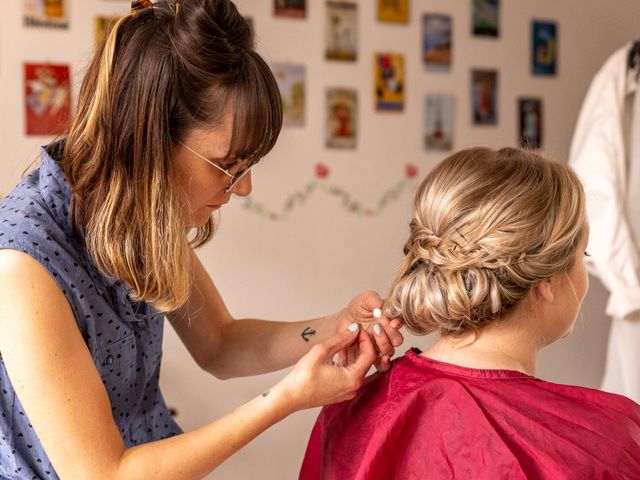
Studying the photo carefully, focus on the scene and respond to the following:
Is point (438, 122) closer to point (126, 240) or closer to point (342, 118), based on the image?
point (342, 118)

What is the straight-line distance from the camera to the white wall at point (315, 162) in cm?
242

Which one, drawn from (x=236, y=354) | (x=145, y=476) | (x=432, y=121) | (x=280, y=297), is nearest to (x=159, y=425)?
(x=236, y=354)

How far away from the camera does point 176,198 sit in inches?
46.4

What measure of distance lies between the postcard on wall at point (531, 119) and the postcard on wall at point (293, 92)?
0.91 metres

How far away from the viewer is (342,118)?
2.76m

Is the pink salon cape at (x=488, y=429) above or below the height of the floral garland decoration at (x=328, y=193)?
below

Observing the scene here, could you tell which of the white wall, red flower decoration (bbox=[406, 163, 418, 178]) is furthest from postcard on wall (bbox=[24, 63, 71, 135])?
red flower decoration (bbox=[406, 163, 418, 178])

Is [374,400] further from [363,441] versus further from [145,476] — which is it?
[145,476]

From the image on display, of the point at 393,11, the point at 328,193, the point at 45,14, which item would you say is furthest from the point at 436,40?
the point at 45,14

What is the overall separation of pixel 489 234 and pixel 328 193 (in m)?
1.61

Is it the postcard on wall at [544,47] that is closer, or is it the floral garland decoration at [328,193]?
the floral garland decoration at [328,193]

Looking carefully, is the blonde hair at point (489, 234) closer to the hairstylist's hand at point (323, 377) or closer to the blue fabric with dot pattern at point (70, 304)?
the hairstylist's hand at point (323, 377)

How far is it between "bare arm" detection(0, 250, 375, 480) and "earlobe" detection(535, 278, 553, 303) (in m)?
0.38

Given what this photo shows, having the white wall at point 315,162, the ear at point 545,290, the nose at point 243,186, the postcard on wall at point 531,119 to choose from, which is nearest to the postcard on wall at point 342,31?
the white wall at point 315,162
